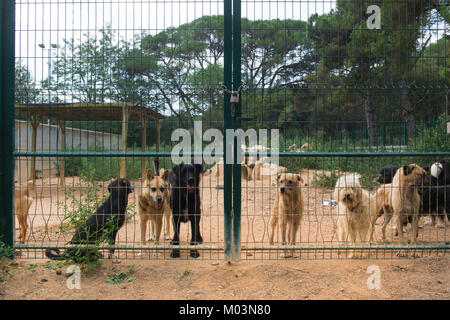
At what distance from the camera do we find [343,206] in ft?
17.6

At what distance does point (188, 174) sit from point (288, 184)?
5.48 ft

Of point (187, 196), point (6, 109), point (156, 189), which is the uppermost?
point (6, 109)

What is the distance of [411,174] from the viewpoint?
5.53 metres

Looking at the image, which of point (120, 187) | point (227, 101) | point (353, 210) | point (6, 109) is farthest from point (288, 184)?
point (6, 109)

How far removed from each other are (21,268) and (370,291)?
13.9ft

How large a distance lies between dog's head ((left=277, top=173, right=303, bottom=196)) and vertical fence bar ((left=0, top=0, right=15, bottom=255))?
13.0 feet

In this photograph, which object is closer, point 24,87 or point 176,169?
point 24,87

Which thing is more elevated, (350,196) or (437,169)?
(437,169)

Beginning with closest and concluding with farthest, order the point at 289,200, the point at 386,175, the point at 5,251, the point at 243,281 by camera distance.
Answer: the point at 243,281
the point at 5,251
the point at 289,200
the point at 386,175

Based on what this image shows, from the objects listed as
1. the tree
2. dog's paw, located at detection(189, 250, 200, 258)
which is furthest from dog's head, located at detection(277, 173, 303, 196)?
the tree

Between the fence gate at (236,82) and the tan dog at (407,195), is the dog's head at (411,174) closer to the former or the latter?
the tan dog at (407,195)

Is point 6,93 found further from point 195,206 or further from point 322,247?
point 322,247

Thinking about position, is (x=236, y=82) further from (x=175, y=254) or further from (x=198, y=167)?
(x=175, y=254)

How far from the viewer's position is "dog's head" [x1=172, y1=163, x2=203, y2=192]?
543 cm
